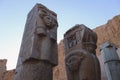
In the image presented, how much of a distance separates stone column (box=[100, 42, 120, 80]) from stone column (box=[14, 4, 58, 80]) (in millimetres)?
3708

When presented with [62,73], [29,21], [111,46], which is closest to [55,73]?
[62,73]

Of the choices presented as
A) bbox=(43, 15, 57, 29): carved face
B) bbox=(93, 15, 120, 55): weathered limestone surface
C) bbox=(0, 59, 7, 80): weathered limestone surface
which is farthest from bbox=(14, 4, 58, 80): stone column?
bbox=(0, 59, 7, 80): weathered limestone surface

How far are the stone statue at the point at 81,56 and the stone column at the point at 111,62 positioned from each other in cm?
328

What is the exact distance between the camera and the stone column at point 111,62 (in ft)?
21.0

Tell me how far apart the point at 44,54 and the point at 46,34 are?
0.43 metres

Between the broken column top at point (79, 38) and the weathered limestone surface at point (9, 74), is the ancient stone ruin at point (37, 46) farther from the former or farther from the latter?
the weathered limestone surface at point (9, 74)

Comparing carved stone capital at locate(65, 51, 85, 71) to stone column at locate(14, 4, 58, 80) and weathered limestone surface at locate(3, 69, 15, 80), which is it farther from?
weathered limestone surface at locate(3, 69, 15, 80)

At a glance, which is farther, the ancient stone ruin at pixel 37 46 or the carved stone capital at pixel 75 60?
the carved stone capital at pixel 75 60

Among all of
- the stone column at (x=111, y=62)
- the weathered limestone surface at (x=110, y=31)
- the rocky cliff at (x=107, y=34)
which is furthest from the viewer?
the rocky cliff at (x=107, y=34)

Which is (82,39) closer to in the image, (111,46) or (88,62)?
(88,62)

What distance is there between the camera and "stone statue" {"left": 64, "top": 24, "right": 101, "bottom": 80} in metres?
2.94

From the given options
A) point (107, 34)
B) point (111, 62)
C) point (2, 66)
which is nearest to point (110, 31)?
point (107, 34)

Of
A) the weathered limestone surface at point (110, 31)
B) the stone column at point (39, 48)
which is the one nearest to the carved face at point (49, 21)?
the stone column at point (39, 48)

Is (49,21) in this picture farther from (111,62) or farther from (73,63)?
(111,62)
